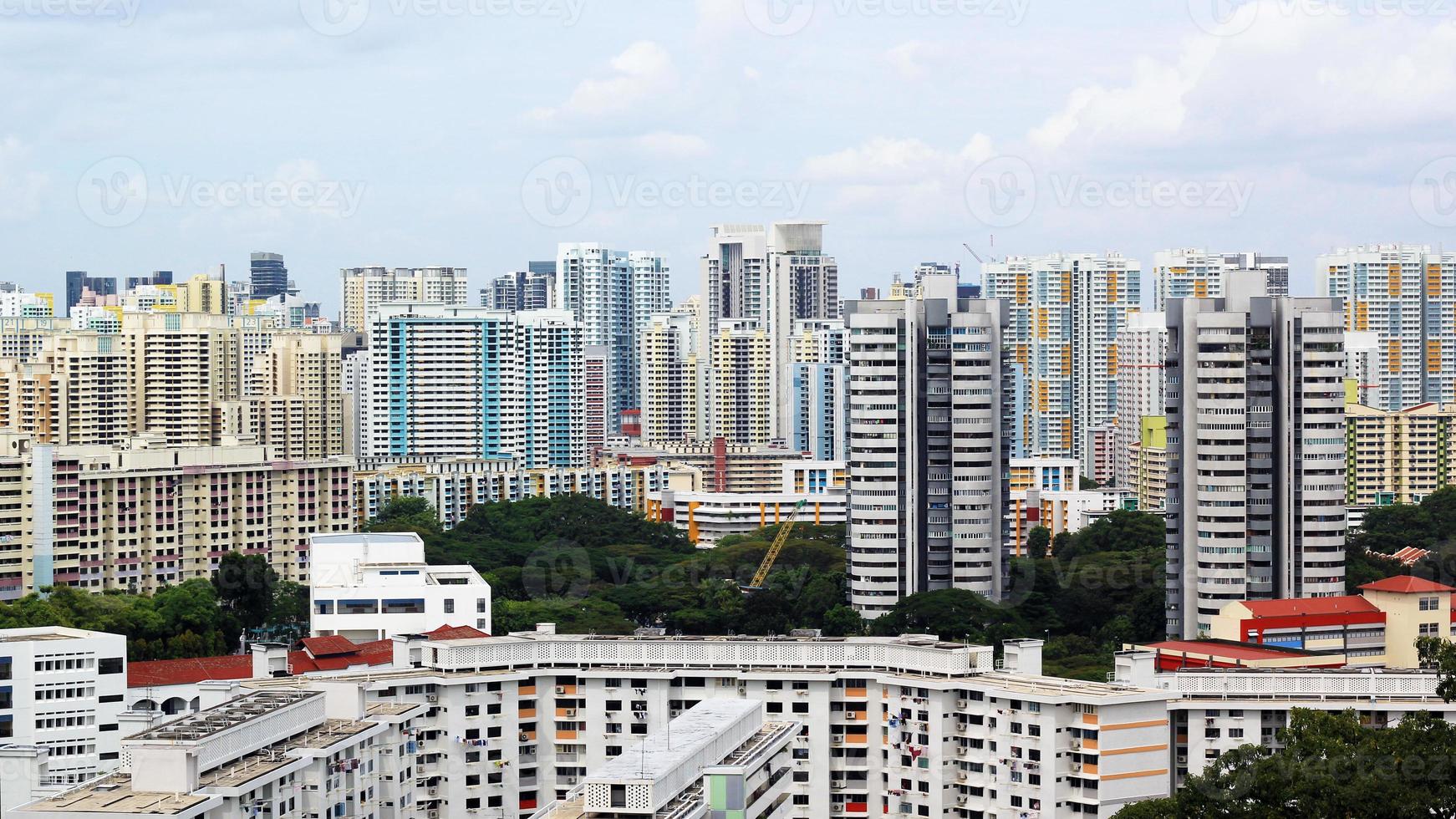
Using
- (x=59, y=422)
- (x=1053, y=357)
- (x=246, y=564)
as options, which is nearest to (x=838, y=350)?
(x=1053, y=357)

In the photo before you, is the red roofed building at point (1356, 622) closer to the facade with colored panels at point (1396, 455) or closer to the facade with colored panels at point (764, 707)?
the facade with colored panels at point (764, 707)

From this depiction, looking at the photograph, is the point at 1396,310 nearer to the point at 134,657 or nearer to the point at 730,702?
the point at 134,657

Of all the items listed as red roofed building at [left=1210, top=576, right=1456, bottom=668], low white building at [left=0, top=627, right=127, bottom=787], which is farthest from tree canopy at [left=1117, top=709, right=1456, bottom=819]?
red roofed building at [left=1210, top=576, right=1456, bottom=668]

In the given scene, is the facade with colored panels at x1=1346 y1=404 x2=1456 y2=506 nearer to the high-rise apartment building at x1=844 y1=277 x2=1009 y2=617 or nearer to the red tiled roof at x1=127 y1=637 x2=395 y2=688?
the high-rise apartment building at x1=844 y1=277 x2=1009 y2=617

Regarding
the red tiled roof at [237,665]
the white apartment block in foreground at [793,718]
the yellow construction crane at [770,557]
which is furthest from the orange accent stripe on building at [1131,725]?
the yellow construction crane at [770,557]

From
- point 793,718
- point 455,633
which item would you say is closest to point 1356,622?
point 793,718

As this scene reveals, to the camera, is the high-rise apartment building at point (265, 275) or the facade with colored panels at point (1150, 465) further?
the high-rise apartment building at point (265, 275)

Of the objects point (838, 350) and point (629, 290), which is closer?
point (838, 350)
